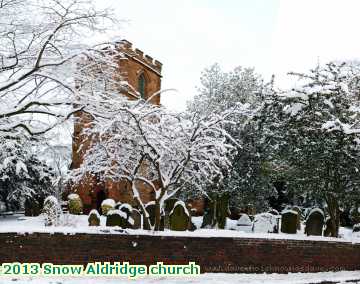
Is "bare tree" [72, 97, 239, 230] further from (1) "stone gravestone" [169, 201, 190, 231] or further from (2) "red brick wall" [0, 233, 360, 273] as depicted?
(2) "red brick wall" [0, 233, 360, 273]

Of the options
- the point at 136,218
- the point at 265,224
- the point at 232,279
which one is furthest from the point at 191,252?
the point at 265,224

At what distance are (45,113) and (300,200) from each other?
26003 millimetres

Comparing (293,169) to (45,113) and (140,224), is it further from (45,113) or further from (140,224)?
(45,113)

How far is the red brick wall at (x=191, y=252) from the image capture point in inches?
402

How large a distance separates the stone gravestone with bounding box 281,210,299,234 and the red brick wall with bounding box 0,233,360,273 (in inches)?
83.5

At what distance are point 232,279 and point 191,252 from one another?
121 cm

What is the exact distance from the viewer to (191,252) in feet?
38.3

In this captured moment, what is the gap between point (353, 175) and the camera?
15312mm

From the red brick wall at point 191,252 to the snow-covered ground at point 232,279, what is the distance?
0.89 feet

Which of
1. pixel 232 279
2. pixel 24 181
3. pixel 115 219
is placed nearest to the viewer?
pixel 232 279

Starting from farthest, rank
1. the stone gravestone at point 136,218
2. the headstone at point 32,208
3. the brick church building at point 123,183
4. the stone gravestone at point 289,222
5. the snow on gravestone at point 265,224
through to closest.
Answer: the brick church building at point 123,183, the headstone at point 32,208, the snow on gravestone at point 265,224, the stone gravestone at point 289,222, the stone gravestone at point 136,218

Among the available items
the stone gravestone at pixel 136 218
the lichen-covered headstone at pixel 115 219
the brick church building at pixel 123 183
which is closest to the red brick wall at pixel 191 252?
the lichen-covered headstone at pixel 115 219

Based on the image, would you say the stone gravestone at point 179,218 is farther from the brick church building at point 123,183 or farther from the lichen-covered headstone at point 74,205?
the brick church building at point 123,183

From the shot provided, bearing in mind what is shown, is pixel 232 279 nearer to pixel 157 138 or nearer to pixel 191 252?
pixel 191 252
